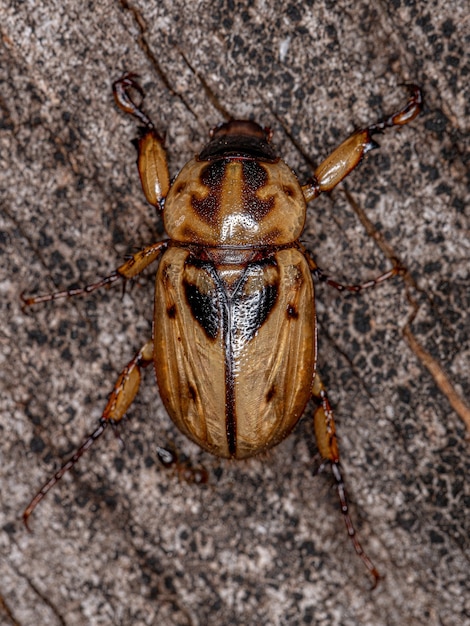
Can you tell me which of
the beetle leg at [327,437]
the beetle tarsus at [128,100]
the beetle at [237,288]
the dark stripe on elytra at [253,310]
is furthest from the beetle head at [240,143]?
the beetle leg at [327,437]

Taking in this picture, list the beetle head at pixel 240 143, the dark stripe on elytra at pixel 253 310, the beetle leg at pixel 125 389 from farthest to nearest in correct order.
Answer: the beetle leg at pixel 125 389
the beetle head at pixel 240 143
the dark stripe on elytra at pixel 253 310

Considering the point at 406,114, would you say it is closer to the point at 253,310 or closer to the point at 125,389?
the point at 253,310

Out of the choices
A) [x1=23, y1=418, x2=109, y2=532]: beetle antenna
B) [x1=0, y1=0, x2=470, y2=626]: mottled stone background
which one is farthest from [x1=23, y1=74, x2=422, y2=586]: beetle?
[x1=23, y1=418, x2=109, y2=532]: beetle antenna

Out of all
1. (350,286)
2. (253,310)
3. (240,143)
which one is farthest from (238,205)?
(350,286)

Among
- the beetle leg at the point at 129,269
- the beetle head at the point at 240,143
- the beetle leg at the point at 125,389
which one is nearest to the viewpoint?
the beetle head at the point at 240,143

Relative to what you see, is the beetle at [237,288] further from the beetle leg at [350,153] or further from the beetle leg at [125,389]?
the beetle leg at [125,389]

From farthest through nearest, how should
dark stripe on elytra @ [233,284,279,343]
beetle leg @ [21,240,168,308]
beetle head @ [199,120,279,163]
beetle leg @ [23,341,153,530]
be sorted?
beetle leg @ [23,341,153,530], beetle leg @ [21,240,168,308], beetle head @ [199,120,279,163], dark stripe on elytra @ [233,284,279,343]

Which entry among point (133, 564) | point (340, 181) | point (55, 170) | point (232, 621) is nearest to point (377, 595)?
point (232, 621)

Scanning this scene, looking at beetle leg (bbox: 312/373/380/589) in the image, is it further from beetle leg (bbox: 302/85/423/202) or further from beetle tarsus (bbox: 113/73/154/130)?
beetle tarsus (bbox: 113/73/154/130)
